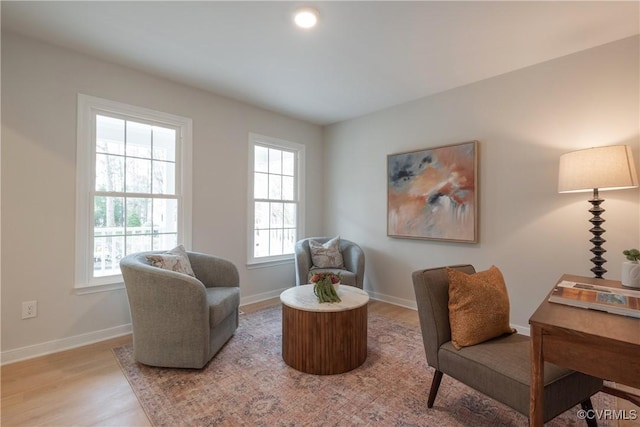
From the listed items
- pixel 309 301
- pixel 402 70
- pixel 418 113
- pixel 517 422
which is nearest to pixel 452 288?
pixel 517 422

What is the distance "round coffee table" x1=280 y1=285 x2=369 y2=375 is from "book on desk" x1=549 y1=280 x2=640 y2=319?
1223mm

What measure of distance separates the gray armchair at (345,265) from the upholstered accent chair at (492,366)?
1.81m

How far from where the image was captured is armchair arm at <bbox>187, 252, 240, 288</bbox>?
2.88 m

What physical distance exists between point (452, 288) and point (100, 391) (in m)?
2.33

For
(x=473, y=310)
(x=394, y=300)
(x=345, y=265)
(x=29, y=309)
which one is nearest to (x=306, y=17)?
(x=473, y=310)

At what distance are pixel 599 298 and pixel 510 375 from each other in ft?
1.82

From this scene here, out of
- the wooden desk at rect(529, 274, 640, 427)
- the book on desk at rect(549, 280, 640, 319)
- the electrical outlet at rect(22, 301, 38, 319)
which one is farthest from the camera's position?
the electrical outlet at rect(22, 301, 38, 319)

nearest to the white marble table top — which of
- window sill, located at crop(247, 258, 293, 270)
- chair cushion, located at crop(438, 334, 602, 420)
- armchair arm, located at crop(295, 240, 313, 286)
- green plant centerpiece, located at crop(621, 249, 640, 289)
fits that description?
chair cushion, located at crop(438, 334, 602, 420)

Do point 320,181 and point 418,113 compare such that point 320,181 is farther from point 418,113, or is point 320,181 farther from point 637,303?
point 637,303

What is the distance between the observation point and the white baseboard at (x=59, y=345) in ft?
7.69

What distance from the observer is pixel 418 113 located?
3.69 metres

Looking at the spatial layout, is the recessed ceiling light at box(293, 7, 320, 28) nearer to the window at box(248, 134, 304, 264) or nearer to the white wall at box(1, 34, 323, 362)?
the white wall at box(1, 34, 323, 362)

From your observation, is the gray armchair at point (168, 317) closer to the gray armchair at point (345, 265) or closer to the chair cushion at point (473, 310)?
the gray armchair at point (345, 265)

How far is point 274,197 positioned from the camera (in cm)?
425
